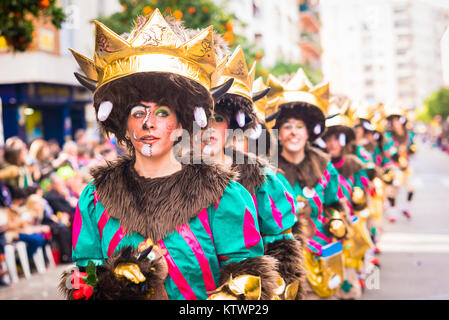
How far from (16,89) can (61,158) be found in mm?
7606

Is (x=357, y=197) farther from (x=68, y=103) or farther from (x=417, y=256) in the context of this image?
(x=68, y=103)

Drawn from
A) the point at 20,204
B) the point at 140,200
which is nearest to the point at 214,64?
the point at 140,200

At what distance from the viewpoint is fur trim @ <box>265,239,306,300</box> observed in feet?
11.3

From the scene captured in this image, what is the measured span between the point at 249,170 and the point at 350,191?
3.17m

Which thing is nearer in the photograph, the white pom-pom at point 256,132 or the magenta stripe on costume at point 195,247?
the magenta stripe on costume at point 195,247

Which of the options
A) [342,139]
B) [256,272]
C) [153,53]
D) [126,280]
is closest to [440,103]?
[342,139]

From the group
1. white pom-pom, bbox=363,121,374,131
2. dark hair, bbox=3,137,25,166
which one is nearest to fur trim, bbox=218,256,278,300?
dark hair, bbox=3,137,25,166

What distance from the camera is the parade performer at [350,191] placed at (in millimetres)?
6223

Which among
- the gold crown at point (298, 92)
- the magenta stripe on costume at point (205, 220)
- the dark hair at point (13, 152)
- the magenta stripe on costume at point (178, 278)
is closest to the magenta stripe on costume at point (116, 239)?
the magenta stripe on costume at point (178, 278)

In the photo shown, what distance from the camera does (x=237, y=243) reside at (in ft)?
8.55

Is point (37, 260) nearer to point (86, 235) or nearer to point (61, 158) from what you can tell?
point (61, 158)

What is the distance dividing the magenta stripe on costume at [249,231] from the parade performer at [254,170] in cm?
67

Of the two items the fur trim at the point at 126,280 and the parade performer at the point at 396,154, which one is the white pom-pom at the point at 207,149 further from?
the parade performer at the point at 396,154

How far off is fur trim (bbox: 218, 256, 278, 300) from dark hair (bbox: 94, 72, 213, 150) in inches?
26.5
